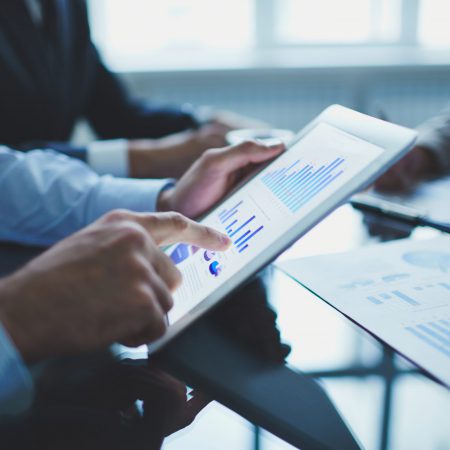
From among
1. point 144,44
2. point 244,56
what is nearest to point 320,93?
point 244,56

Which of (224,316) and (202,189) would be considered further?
(202,189)

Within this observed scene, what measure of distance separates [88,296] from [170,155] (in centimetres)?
75

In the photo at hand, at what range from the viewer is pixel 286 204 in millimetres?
462

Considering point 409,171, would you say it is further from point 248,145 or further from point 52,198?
point 52,198

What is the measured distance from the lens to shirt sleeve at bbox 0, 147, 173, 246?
69cm

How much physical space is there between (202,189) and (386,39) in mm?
2433

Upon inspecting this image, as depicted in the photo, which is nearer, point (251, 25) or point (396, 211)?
point (396, 211)

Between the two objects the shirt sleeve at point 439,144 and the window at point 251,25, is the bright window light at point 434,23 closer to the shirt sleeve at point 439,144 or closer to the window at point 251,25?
the window at point 251,25

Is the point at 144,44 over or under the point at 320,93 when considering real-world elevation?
over

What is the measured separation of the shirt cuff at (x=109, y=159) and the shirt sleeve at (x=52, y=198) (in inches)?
10.5

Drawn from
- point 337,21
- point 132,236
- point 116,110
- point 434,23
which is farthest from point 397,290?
point 434,23

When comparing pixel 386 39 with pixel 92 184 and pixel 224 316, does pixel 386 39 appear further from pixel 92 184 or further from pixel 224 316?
pixel 224 316

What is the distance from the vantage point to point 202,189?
26.8 inches

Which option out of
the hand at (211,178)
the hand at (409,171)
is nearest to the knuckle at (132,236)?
the hand at (211,178)
